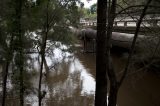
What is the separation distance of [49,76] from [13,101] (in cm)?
585

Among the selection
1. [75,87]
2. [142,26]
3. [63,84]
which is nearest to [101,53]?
[142,26]

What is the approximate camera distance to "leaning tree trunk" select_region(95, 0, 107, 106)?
19.2 feet

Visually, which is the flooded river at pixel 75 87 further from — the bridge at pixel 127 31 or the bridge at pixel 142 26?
the bridge at pixel 142 26

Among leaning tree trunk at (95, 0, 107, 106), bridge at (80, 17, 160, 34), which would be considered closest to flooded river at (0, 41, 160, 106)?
bridge at (80, 17, 160, 34)

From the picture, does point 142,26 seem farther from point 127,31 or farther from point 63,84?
point 63,84

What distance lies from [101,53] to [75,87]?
1039 cm

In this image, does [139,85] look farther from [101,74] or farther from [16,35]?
[101,74]

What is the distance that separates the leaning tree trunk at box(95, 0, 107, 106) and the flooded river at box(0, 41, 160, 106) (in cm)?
425

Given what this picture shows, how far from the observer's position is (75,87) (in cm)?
1616

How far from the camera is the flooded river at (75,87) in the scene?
12.4 metres

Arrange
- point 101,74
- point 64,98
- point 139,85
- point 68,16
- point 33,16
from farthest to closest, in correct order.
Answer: point 139,85
point 64,98
point 68,16
point 33,16
point 101,74

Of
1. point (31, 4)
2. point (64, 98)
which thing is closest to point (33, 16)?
point (31, 4)

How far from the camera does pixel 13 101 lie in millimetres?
12922

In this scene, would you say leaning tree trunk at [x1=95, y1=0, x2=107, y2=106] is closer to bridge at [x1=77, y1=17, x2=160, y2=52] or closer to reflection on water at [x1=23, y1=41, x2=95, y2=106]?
bridge at [x1=77, y1=17, x2=160, y2=52]
